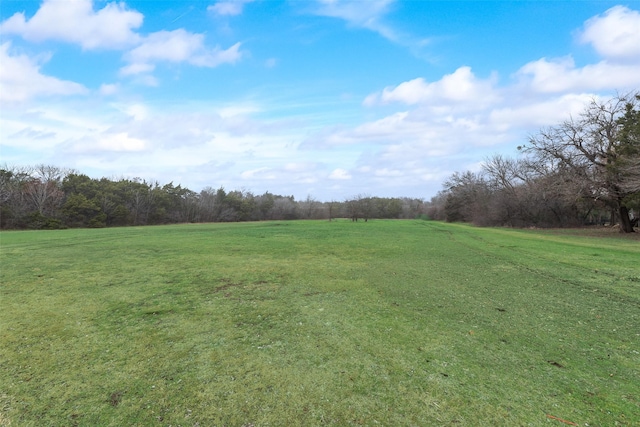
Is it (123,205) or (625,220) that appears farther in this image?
(123,205)

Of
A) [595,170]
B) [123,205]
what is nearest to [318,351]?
[595,170]

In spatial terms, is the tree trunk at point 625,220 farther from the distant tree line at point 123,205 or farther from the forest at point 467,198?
the distant tree line at point 123,205

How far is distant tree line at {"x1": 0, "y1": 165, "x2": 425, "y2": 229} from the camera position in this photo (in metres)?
39.0

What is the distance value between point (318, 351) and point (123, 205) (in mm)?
54719

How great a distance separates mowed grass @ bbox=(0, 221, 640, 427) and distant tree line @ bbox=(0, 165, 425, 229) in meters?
41.5

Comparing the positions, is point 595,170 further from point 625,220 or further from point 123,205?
point 123,205

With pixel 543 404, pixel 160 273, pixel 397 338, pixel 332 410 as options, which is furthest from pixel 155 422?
pixel 160 273

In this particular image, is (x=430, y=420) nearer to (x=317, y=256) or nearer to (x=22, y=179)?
(x=317, y=256)

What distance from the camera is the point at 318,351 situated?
4.12m

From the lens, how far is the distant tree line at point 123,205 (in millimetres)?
39031

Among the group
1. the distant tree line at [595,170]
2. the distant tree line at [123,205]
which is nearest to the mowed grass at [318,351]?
the distant tree line at [595,170]

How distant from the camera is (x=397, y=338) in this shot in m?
4.52

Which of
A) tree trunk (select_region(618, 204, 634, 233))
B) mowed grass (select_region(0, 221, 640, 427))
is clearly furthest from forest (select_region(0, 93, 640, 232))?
mowed grass (select_region(0, 221, 640, 427))

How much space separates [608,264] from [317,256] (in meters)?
10.0
